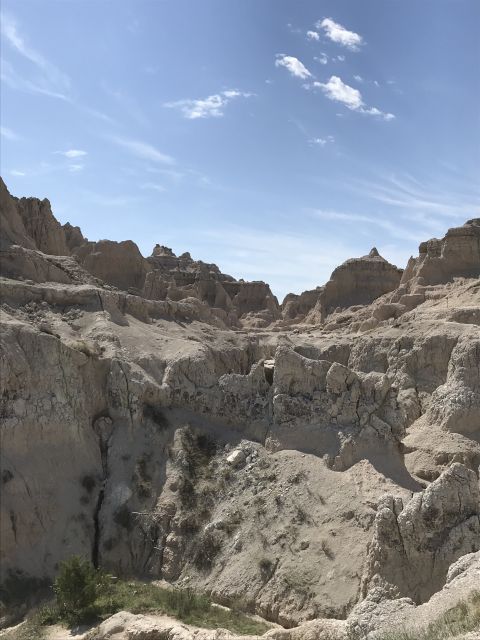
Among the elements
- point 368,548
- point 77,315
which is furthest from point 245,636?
point 77,315

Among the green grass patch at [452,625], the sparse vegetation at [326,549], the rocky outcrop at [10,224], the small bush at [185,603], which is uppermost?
the rocky outcrop at [10,224]

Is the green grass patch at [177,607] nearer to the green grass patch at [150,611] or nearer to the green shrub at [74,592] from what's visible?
the green grass patch at [150,611]

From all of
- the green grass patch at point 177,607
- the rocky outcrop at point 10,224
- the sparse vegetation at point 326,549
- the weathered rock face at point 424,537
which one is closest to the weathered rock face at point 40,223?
the rocky outcrop at point 10,224

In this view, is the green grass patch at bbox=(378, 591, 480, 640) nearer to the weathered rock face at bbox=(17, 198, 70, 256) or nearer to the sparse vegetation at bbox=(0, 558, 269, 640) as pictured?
the sparse vegetation at bbox=(0, 558, 269, 640)

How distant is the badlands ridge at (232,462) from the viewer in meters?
17.9

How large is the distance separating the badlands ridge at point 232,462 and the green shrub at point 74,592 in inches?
60.2

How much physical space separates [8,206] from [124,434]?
13.9 metres

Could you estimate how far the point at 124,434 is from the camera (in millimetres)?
23812

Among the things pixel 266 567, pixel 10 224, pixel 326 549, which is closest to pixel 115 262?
pixel 10 224

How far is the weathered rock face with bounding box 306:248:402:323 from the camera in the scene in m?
59.4

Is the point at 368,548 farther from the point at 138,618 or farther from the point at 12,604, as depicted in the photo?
the point at 12,604

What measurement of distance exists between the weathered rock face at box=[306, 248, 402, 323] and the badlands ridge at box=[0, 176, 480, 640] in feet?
93.2

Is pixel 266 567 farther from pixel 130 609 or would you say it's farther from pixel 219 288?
pixel 219 288

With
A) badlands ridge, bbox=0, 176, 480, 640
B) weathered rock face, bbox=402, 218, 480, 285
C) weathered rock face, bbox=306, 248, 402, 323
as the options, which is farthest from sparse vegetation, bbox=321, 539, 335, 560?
weathered rock face, bbox=306, 248, 402, 323
